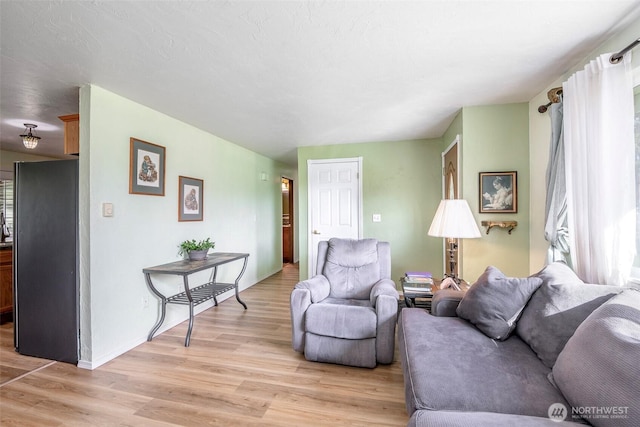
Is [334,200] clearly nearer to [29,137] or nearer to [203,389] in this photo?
[203,389]

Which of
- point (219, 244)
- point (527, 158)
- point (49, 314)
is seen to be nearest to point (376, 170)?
point (527, 158)

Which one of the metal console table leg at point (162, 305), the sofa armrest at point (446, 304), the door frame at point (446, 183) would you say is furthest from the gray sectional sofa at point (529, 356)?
the metal console table leg at point (162, 305)

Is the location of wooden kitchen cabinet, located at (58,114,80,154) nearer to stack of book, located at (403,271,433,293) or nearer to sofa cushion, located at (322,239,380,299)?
sofa cushion, located at (322,239,380,299)

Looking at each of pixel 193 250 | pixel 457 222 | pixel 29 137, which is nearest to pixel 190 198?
pixel 193 250

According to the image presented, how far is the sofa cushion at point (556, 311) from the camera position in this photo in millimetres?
1406

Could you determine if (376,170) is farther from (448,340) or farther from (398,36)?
(448,340)

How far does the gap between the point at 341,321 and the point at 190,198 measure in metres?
2.29

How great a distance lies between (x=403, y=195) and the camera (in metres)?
4.32

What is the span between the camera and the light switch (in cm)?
242

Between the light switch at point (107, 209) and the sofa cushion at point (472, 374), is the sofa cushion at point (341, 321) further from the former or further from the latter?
the light switch at point (107, 209)

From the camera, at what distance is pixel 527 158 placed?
2.76m

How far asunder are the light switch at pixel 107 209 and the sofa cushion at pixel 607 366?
3.10 meters

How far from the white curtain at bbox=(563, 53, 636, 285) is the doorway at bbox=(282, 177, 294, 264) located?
18.3 ft

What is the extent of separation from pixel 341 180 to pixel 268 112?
71.0 inches
